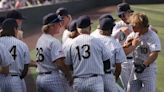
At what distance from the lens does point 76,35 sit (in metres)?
6.70

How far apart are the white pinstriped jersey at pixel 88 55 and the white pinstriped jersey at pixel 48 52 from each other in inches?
8.7

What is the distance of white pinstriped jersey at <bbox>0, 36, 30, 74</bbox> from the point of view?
21.0ft

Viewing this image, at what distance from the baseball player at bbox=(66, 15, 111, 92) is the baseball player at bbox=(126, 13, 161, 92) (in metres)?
0.87

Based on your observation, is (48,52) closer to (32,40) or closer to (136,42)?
(136,42)

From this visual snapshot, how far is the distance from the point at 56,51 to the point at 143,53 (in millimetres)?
1513

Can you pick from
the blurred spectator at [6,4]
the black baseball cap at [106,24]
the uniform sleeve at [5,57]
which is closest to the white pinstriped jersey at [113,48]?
the black baseball cap at [106,24]

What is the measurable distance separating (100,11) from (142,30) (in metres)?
19.4

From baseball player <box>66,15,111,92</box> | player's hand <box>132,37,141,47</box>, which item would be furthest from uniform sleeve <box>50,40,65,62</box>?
player's hand <box>132,37,141,47</box>

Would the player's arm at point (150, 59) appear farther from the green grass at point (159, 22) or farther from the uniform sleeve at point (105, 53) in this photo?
the green grass at point (159, 22)

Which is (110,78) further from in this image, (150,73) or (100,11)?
(100,11)

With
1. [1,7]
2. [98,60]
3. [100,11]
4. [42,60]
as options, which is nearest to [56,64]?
[42,60]

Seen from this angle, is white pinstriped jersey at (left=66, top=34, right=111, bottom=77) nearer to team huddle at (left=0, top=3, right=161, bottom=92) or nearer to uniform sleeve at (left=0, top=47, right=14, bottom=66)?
team huddle at (left=0, top=3, right=161, bottom=92)

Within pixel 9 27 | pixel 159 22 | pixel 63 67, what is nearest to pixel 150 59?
pixel 63 67

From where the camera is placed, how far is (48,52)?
6453mm
